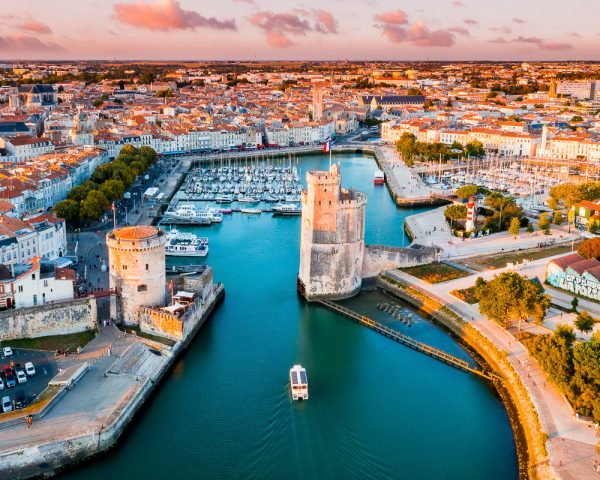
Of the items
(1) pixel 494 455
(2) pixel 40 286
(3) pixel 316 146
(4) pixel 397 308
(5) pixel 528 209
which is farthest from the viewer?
(3) pixel 316 146

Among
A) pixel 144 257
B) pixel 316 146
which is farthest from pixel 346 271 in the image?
pixel 316 146

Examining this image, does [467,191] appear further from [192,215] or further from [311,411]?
[311,411]

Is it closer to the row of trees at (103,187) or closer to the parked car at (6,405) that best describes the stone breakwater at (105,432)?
the parked car at (6,405)

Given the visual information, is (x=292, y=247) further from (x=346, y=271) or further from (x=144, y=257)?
(x=144, y=257)

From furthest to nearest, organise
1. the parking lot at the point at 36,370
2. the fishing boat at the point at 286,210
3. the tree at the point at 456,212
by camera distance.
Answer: the fishing boat at the point at 286,210, the tree at the point at 456,212, the parking lot at the point at 36,370

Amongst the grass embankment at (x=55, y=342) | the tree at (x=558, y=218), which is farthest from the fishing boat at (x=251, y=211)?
the grass embankment at (x=55, y=342)

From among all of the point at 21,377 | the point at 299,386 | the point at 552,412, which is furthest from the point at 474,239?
the point at 21,377
